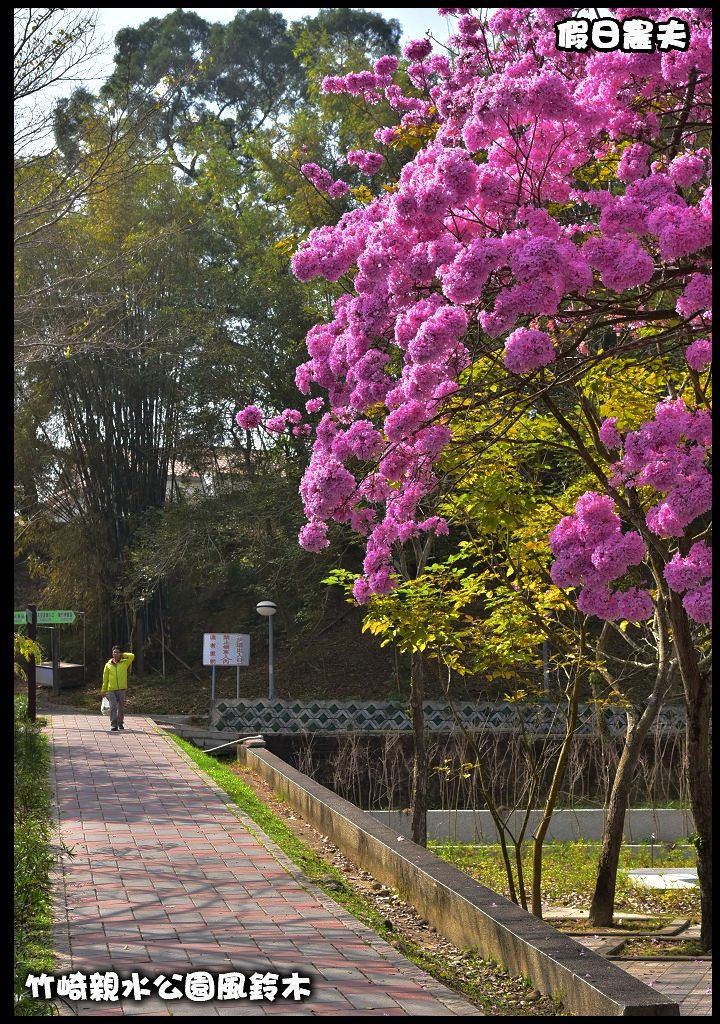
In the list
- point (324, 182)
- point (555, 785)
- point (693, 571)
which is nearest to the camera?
point (693, 571)

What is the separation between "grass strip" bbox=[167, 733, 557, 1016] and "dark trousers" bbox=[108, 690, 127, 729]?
6157 millimetres

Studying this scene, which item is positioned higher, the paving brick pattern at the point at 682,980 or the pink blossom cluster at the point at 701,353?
the pink blossom cluster at the point at 701,353

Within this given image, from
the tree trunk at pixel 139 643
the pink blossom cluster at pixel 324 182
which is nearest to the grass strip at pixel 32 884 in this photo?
the pink blossom cluster at pixel 324 182

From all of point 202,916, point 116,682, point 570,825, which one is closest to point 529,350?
point 202,916

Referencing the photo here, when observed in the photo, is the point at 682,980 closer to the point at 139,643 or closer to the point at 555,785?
the point at 555,785

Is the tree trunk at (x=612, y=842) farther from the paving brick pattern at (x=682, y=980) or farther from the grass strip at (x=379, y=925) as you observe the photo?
the grass strip at (x=379, y=925)

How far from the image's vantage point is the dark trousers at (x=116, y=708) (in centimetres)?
1659

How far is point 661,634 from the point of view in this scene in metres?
8.62

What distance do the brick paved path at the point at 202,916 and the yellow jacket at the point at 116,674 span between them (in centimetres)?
532

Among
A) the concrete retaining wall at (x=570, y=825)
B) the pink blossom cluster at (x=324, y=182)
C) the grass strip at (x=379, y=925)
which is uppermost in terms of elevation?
the pink blossom cluster at (x=324, y=182)

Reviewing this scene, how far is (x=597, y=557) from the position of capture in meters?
4.45

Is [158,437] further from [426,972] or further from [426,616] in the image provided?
[426,972]

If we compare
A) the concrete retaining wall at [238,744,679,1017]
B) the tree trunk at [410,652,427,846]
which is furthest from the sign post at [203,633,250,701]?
the concrete retaining wall at [238,744,679,1017]

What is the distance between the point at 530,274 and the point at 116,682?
12.8m
